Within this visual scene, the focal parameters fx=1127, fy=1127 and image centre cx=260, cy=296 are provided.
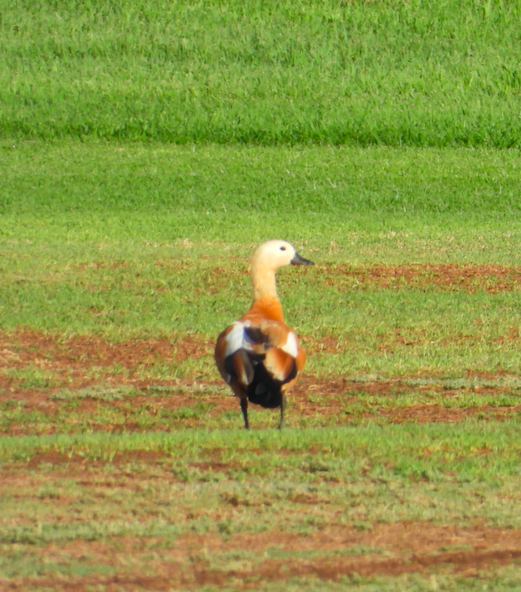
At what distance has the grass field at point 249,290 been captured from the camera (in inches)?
192

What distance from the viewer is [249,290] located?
48.6 ft

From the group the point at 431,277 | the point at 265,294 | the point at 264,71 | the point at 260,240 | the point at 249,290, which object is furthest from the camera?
the point at 264,71

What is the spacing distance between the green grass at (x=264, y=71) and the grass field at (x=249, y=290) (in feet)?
0.31

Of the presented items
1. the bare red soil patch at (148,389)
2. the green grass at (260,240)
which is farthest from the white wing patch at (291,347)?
the green grass at (260,240)

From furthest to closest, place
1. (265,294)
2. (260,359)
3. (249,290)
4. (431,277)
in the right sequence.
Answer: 1. (431,277)
2. (249,290)
3. (265,294)
4. (260,359)

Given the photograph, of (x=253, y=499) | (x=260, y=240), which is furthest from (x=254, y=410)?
(x=260, y=240)

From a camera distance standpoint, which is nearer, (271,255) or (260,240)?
(271,255)

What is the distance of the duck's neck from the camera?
784 centimetres

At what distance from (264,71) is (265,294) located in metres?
26.3

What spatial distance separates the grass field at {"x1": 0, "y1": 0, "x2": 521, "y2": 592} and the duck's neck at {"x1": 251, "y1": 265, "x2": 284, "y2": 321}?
881mm

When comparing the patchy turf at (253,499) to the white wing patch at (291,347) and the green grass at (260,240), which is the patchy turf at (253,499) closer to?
the white wing patch at (291,347)

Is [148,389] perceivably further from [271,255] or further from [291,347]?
[291,347]

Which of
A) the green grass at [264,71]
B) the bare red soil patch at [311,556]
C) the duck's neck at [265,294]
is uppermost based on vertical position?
the green grass at [264,71]

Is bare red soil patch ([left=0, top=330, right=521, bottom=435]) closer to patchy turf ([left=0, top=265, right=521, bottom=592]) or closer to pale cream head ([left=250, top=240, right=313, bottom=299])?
patchy turf ([left=0, top=265, right=521, bottom=592])
